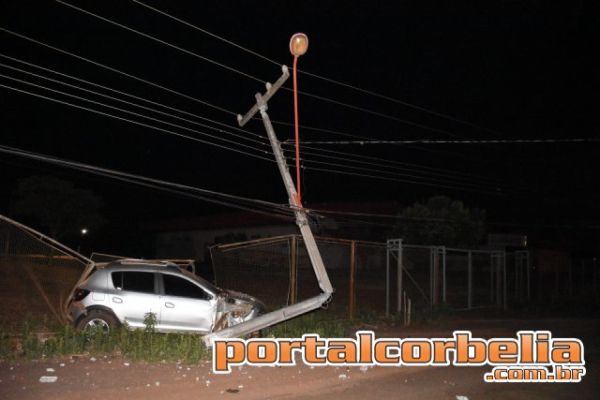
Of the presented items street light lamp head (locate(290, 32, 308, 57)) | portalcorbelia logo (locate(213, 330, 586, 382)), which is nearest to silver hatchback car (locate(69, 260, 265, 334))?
portalcorbelia logo (locate(213, 330, 586, 382))

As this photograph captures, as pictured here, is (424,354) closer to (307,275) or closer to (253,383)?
(253,383)

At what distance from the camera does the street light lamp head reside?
961 centimetres

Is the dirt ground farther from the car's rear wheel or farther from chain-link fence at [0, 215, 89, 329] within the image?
Result: chain-link fence at [0, 215, 89, 329]

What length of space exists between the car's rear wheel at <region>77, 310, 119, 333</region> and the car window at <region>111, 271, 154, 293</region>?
558 mm

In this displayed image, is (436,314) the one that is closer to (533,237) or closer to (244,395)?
(244,395)

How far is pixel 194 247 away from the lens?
2002 inches

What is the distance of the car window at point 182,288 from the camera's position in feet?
37.7

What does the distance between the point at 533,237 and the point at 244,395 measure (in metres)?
40.3

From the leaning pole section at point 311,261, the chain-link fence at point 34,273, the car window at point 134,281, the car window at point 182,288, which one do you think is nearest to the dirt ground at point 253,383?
the leaning pole section at point 311,261

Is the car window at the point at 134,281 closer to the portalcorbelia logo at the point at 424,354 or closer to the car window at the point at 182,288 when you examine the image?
the car window at the point at 182,288

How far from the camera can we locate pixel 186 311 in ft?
37.2

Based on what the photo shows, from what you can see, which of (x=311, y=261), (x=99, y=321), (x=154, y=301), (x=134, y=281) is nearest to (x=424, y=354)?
(x=311, y=261)

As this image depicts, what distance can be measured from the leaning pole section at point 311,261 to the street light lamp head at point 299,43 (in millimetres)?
915

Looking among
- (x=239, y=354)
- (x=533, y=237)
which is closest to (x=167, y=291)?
(x=239, y=354)
